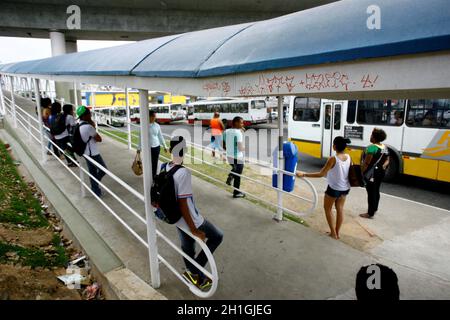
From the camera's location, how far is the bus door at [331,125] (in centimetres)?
984

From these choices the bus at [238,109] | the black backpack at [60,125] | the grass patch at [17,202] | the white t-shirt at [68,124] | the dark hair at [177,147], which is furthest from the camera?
the bus at [238,109]

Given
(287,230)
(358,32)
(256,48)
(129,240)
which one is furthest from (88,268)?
(358,32)

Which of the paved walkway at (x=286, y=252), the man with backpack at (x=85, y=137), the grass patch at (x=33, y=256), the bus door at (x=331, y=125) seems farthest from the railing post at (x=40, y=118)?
the bus door at (x=331, y=125)

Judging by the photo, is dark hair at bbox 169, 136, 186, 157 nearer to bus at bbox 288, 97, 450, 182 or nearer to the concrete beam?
bus at bbox 288, 97, 450, 182

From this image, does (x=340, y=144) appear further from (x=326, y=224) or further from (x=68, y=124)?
(x=68, y=124)

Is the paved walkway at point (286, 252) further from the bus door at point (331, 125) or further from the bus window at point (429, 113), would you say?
the bus door at point (331, 125)

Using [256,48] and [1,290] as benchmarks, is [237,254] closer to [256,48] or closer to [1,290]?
[1,290]

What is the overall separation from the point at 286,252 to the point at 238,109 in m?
21.1

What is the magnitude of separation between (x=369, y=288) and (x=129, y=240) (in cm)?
332

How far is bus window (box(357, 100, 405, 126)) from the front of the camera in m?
8.38

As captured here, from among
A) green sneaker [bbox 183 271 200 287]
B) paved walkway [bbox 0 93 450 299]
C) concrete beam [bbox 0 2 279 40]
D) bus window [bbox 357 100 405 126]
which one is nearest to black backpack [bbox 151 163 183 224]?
green sneaker [bbox 183 271 200 287]

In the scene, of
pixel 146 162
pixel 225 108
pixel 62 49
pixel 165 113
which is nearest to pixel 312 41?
pixel 146 162

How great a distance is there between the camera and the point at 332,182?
448cm

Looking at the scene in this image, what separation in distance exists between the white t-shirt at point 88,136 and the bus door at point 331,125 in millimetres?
7343
